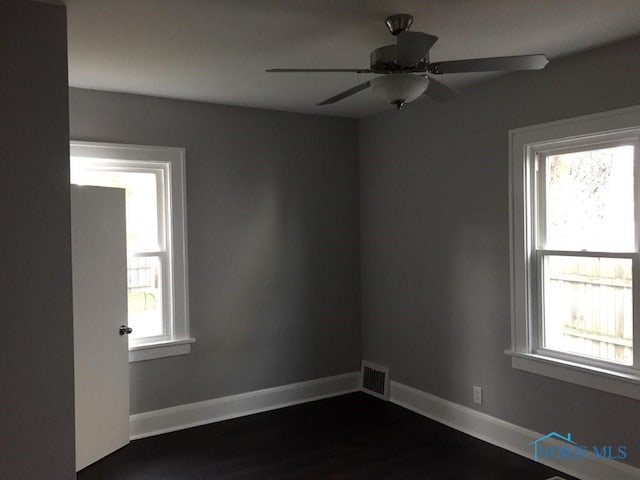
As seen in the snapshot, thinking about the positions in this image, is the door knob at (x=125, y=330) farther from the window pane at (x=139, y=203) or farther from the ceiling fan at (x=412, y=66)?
the ceiling fan at (x=412, y=66)

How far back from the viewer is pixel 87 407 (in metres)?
3.54

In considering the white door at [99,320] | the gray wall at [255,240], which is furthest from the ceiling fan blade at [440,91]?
the white door at [99,320]

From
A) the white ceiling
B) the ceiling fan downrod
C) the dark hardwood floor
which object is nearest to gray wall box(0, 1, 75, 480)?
the white ceiling

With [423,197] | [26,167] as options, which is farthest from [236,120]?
[26,167]

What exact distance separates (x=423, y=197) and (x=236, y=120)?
1636mm

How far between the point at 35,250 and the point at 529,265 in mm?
2868

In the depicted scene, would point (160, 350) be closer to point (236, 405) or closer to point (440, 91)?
point (236, 405)

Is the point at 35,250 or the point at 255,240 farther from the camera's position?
the point at 255,240

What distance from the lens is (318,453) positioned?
145 inches

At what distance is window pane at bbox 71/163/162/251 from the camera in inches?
157

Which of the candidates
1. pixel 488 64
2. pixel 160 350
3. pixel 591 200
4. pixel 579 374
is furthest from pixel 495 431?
pixel 488 64

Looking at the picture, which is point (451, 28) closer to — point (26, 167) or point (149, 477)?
point (26, 167)

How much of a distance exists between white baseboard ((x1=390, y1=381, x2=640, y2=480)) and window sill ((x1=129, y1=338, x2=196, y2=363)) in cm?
181

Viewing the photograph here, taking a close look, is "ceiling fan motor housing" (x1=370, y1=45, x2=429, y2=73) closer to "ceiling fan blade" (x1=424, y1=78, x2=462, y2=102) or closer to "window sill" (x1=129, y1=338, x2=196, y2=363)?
"ceiling fan blade" (x1=424, y1=78, x2=462, y2=102)
